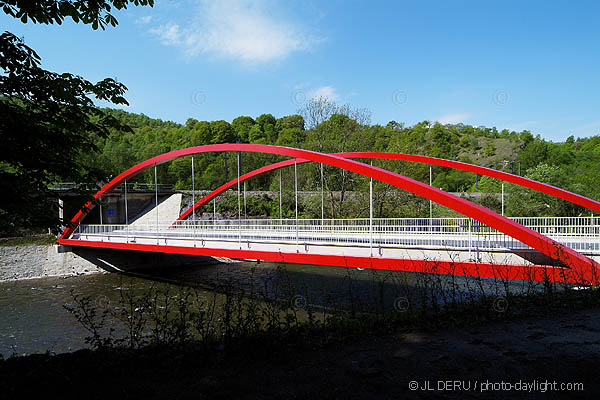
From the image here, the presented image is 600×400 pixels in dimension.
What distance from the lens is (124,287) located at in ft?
63.2

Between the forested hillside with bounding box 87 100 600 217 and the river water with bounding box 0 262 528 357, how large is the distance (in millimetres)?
5317

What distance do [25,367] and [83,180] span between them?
241 cm

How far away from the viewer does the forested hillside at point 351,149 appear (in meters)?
25.2

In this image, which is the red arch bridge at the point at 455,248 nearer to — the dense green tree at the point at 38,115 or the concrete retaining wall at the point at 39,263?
the dense green tree at the point at 38,115

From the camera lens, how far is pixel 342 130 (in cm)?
2747

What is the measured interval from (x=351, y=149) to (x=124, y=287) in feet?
55.8

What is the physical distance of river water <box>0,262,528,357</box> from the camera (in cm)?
1052

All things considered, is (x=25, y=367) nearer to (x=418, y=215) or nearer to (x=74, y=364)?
(x=74, y=364)

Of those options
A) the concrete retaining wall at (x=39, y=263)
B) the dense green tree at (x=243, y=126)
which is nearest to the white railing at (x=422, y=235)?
the concrete retaining wall at (x=39, y=263)

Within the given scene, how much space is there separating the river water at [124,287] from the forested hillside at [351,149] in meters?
5.32

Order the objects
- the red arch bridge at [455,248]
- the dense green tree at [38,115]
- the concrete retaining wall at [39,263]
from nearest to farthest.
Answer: the dense green tree at [38,115] < the red arch bridge at [455,248] < the concrete retaining wall at [39,263]

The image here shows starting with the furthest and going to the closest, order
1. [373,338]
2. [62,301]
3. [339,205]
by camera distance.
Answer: [339,205] → [62,301] → [373,338]

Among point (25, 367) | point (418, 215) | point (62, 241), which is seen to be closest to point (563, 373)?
point (25, 367)

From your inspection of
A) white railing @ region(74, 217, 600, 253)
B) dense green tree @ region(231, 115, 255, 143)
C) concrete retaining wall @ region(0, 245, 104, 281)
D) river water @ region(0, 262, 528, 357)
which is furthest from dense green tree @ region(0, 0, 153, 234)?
dense green tree @ region(231, 115, 255, 143)
